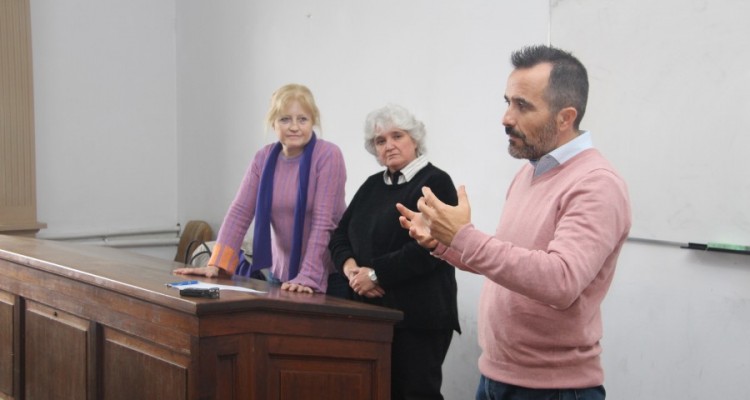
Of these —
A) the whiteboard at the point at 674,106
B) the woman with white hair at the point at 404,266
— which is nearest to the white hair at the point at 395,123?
the woman with white hair at the point at 404,266

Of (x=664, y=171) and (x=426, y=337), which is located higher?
(x=664, y=171)

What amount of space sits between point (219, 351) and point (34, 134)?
4.16 metres

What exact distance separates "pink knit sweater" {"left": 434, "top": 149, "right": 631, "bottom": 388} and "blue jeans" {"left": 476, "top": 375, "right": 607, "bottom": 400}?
21 millimetres

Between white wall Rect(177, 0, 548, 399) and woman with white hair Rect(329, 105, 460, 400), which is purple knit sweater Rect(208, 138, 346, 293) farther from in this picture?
white wall Rect(177, 0, 548, 399)

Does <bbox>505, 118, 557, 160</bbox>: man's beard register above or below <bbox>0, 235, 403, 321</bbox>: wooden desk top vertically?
above

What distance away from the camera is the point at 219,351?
2348 millimetres

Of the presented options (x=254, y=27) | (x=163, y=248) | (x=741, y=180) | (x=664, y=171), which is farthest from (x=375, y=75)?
(x=163, y=248)

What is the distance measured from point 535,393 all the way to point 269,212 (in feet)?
5.13

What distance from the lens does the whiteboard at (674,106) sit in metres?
2.76

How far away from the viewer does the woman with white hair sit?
9.45 feet

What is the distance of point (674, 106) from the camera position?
296 centimetres

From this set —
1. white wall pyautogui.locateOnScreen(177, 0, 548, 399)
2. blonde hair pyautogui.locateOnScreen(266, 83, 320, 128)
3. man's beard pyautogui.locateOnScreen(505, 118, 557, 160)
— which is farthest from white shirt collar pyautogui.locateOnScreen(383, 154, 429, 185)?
man's beard pyautogui.locateOnScreen(505, 118, 557, 160)

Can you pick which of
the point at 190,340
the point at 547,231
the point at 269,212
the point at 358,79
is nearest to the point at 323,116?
the point at 358,79

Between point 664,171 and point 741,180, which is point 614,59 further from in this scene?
point 741,180
